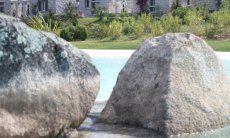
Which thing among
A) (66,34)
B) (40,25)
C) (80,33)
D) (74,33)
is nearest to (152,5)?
(80,33)

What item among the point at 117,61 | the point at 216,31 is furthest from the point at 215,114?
the point at 216,31

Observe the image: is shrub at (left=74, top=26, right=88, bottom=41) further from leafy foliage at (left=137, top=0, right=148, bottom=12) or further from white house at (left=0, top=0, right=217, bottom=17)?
leafy foliage at (left=137, top=0, right=148, bottom=12)

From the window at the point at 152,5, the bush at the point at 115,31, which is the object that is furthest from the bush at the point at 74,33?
the window at the point at 152,5

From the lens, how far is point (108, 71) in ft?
57.4

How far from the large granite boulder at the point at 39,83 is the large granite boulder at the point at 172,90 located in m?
0.94

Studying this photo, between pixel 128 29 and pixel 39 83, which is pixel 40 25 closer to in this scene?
pixel 128 29

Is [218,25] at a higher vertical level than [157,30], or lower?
higher

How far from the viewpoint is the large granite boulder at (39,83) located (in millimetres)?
7008

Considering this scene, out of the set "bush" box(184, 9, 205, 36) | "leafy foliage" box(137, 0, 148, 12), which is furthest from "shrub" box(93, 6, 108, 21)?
"bush" box(184, 9, 205, 36)

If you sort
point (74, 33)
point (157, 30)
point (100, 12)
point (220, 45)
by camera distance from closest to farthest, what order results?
point (220, 45)
point (157, 30)
point (74, 33)
point (100, 12)

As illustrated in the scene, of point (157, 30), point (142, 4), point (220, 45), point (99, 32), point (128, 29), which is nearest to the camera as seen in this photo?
point (220, 45)

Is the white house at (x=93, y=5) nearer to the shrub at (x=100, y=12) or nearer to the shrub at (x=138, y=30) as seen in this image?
the shrub at (x=100, y=12)

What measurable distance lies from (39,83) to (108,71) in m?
10.3

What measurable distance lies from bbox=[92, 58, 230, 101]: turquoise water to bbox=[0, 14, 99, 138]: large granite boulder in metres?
4.09
